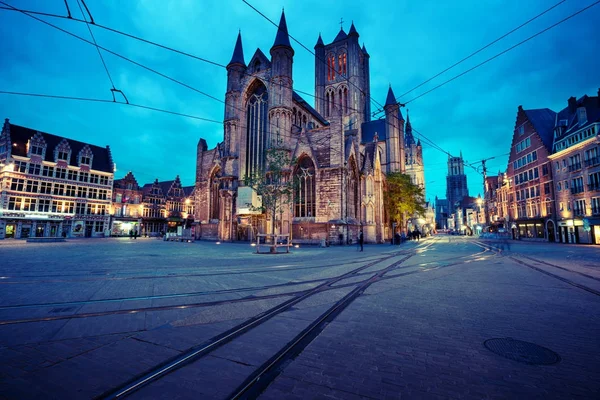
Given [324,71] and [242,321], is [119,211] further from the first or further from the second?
[242,321]

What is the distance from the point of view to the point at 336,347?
322 cm

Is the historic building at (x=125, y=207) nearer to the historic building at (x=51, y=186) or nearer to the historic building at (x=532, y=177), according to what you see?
the historic building at (x=51, y=186)

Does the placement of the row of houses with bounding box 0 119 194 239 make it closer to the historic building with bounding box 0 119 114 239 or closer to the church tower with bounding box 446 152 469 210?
the historic building with bounding box 0 119 114 239

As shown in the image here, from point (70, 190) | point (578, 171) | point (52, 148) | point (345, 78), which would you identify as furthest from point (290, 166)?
point (52, 148)

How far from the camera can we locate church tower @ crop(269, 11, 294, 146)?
102 ft

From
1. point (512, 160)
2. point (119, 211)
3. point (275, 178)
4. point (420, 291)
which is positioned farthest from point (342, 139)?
point (119, 211)

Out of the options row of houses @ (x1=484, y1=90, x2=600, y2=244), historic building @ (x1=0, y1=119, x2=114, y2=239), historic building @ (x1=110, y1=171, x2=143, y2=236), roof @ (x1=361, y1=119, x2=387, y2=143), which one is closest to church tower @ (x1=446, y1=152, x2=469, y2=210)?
roof @ (x1=361, y1=119, x2=387, y2=143)

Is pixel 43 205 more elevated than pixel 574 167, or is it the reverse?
pixel 574 167

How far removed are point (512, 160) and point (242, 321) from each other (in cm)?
5129

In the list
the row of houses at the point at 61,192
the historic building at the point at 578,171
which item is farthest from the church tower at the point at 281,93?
the historic building at the point at 578,171

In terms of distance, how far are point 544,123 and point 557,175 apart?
28.0 feet

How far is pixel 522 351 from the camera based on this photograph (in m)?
3.11

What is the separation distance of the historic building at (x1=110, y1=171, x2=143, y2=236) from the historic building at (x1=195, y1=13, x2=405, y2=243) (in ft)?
78.9

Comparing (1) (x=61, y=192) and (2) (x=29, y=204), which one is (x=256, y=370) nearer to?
(2) (x=29, y=204)
